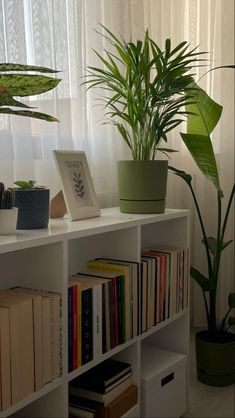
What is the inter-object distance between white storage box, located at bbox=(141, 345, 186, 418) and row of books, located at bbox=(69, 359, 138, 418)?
78mm

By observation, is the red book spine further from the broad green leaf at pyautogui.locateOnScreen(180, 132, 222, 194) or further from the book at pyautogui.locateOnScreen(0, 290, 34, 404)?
the broad green leaf at pyautogui.locateOnScreen(180, 132, 222, 194)

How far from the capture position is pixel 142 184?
1.81m

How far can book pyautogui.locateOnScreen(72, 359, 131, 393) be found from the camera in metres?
1.60

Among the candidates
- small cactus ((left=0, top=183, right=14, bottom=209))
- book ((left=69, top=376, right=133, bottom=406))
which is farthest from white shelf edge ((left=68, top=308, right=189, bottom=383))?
small cactus ((left=0, top=183, right=14, bottom=209))

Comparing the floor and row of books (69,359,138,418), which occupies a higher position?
row of books (69,359,138,418)

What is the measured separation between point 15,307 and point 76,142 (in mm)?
900

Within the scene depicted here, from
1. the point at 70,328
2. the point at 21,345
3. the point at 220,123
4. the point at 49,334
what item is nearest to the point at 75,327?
the point at 70,328

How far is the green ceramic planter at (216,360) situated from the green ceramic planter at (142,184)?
0.77 m

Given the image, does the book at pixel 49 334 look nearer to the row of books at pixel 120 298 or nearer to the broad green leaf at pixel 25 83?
the row of books at pixel 120 298

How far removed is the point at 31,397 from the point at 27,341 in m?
0.16

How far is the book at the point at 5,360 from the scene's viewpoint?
1162mm

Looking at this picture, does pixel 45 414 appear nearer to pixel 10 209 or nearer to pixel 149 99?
pixel 10 209

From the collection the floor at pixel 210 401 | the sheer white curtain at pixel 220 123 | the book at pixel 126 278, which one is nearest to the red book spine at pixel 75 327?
the book at pixel 126 278

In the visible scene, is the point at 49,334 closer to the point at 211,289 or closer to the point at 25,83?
the point at 25,83
